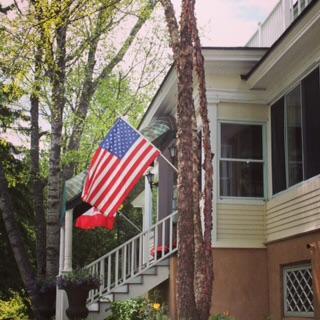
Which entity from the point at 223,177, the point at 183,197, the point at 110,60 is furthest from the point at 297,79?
the point at 110,60

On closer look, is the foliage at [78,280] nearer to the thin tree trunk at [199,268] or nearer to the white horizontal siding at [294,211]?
the white horizontal siding at [294,211]

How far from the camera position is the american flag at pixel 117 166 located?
37.8 ft

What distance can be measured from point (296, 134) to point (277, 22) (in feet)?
10.4

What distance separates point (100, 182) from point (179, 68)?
412cm

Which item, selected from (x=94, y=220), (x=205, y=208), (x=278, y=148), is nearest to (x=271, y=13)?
(x=278, y=148)

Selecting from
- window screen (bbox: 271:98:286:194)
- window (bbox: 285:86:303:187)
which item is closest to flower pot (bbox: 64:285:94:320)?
window screen (bbox: 271:98:286:194)

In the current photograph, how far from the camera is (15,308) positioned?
2059 cm

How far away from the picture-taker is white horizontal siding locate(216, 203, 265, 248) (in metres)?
12.1

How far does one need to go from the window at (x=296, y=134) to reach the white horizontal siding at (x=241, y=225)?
2.07 feet

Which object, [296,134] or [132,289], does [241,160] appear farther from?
[132,289]

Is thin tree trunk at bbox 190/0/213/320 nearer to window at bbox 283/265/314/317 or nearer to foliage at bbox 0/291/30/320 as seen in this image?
window at bbox 283/265/314/317

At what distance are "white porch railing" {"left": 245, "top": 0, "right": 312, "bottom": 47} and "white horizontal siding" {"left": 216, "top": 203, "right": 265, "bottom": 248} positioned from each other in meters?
3.67

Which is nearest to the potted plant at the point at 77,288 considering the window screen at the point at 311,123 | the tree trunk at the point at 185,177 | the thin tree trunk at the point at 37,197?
the thin tree trunk at the point at 37,197

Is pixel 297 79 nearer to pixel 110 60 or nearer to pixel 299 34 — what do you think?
pixel 299 34
